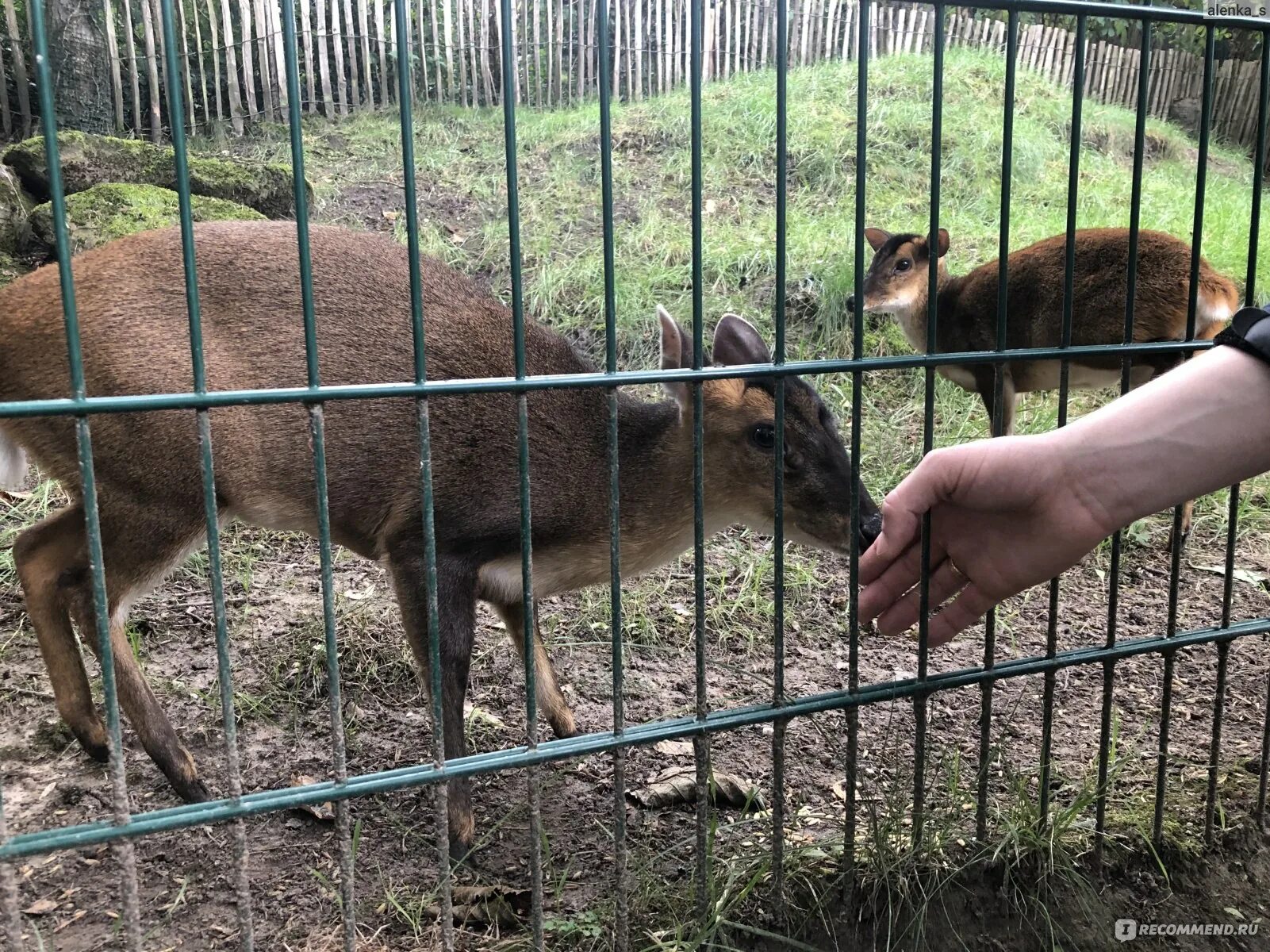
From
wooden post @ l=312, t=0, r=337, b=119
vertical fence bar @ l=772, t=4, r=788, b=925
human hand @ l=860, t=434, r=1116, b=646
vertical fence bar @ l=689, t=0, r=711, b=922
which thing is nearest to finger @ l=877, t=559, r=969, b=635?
human hand @ l=860, t=434, r=1116, b=646

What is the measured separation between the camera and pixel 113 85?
9.41 metres

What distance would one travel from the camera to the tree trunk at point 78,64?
822 centimetres

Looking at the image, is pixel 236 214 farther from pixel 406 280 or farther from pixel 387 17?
pixel 387 17

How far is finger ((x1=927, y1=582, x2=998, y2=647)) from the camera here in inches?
98.8

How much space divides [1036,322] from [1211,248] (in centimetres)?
395

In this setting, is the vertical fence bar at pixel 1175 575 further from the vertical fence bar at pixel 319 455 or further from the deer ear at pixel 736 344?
the vertical fence bar at pixel 319 455

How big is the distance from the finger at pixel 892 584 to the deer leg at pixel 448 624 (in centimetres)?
125

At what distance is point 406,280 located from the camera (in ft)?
11.7

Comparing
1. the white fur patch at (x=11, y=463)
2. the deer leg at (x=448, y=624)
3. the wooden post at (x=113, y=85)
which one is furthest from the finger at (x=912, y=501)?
the wooden post at (x=113, y=85)

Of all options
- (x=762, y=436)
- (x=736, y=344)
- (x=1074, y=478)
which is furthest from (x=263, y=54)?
(x=1074, y=478)

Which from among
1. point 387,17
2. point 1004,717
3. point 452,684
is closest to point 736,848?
point 452,684

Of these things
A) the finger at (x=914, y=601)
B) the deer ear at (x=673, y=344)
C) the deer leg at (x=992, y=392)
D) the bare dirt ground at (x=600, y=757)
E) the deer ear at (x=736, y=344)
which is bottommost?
the bare dirt ground at (x=600, y=757)

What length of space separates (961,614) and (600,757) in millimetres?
1477

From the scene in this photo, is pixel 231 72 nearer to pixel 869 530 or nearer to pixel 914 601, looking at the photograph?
pixel 869 530
